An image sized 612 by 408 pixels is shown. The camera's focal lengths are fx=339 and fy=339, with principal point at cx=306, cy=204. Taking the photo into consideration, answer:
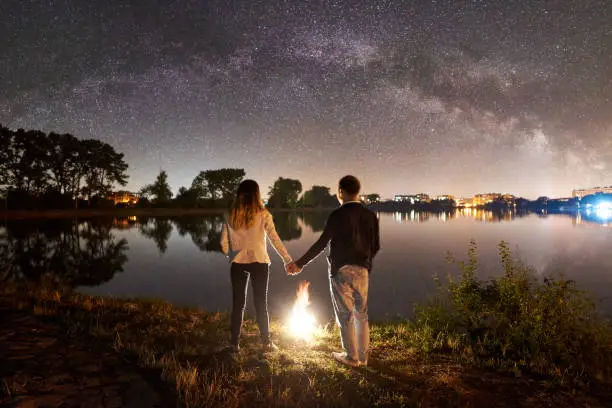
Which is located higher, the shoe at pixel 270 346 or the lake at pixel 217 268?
the shoe at pixel 270 346

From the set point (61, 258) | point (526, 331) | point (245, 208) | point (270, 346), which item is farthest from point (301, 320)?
point (61, 258)

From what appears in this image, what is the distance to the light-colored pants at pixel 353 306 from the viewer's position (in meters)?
5.20

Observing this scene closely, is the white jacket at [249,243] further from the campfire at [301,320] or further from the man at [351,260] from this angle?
the campfire at [301,320]

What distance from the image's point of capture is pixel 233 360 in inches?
219

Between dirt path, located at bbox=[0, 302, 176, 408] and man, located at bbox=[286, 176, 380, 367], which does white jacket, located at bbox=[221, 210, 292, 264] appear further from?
dirt path, located at bbox=[0, 302, 176, 408]

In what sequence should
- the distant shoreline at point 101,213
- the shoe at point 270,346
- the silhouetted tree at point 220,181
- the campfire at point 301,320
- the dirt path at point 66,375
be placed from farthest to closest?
the silhouetted tree at point 220,181 < the distant shoreline at point 101,213 < the campfire at point 301,320 < the shoe at point 270,346 < the dirt path at point 66,375

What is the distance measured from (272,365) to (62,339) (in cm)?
375

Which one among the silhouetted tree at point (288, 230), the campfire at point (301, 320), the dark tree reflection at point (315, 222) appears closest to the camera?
the campfire at point (301, 320)

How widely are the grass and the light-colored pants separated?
0.34 metres

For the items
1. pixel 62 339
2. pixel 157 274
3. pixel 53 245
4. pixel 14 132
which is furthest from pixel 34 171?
pixel 62 339

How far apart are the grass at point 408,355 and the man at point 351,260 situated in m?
0.58

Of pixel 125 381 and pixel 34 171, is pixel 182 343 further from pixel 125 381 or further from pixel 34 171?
pixel 34 171

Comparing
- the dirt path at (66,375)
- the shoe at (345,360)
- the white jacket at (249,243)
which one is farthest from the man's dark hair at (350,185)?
the dirt path at (66,375)

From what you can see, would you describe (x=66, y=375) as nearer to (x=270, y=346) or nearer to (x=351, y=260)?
(x=270, y=346)
